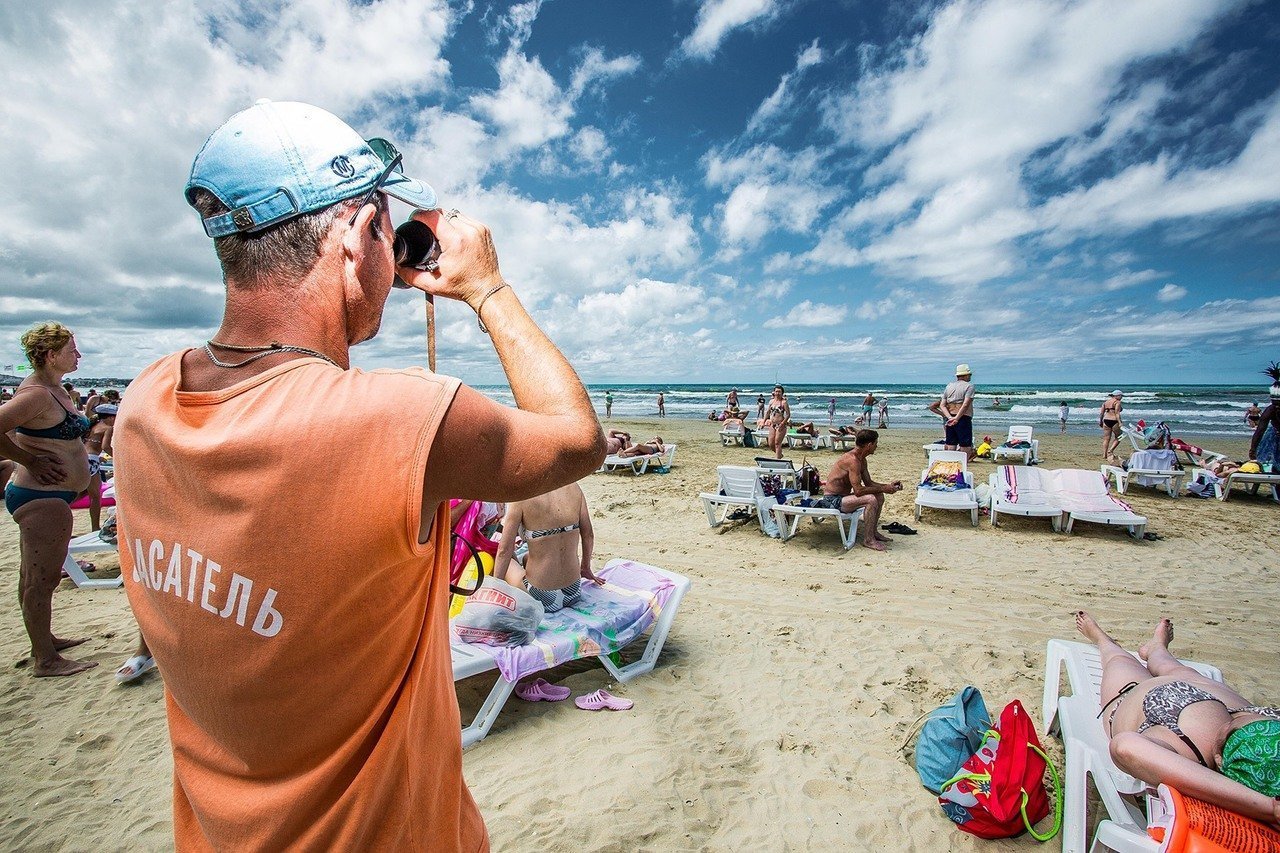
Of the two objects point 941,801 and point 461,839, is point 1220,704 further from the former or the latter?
point 461,839

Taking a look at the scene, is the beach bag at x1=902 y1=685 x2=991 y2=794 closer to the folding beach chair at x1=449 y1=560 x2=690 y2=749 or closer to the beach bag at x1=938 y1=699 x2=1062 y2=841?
the beach bag at x1=938 y1=699 x2=1062 y2=841

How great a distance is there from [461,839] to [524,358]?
791mm

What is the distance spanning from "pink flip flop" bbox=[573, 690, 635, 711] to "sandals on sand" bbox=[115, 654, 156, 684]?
3354 millimetres

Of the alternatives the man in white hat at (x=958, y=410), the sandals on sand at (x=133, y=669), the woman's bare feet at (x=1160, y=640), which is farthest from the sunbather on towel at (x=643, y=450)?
the woman's bare feet at (x=1160, y=640)

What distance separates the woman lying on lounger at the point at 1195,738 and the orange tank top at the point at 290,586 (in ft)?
9.88

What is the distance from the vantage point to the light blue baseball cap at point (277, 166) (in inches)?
30.3

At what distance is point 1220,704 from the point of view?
2.58 meters

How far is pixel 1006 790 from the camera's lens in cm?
284

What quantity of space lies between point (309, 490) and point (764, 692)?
4.15m

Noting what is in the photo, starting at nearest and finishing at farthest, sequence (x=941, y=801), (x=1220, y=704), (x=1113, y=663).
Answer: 1. (x=1220, y=704)
2. (x=941, y=801)
3. (x=1113, y=663)

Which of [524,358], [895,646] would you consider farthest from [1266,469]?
[524,358]

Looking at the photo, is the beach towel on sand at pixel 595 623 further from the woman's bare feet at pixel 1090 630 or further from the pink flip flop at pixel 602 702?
the woman's bare feet at pixel 1090 630

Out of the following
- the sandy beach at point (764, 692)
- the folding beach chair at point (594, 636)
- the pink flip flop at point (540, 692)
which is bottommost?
the sandy beach at point (764, 692)

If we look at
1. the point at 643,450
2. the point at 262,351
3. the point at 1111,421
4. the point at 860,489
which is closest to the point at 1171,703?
the point at 262,351
